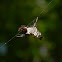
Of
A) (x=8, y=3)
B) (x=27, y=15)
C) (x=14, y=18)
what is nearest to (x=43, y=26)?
(x=27, y=15)

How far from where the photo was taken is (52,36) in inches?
258

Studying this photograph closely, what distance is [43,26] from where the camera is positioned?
5.75 metres

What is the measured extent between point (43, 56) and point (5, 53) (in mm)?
1543

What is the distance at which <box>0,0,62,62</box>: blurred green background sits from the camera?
5703 mm

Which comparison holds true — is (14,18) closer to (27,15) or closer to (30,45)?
(27,15)

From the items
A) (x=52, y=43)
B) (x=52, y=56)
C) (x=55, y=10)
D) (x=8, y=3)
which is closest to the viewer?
(x=8, y=3)

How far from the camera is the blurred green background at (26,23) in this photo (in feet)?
18.7

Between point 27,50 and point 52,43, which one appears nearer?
point 27,50

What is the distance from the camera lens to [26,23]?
5.91 m

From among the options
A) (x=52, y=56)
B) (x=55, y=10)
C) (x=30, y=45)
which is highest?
(x=55, y=10)

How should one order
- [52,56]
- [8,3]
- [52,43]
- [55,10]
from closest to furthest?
[8,3] < [55,10] < [52,43] < [52,56]

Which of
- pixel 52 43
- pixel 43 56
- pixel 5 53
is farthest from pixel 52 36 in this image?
pixel 5 53

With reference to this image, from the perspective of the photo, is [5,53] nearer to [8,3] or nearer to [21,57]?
[21,57]

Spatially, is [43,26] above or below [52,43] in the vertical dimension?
above
